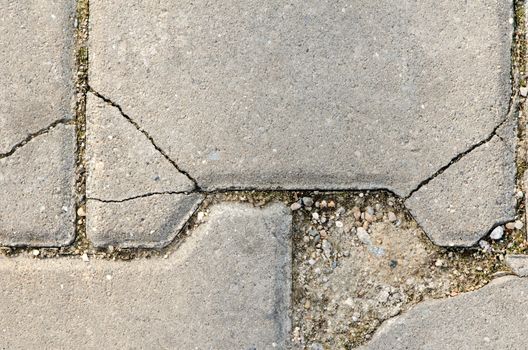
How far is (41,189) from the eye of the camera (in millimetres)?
1871

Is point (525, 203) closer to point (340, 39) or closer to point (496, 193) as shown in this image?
point (496, 193)

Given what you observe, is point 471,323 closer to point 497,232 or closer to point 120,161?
point 497,232

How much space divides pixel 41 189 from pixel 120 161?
259 millimetres

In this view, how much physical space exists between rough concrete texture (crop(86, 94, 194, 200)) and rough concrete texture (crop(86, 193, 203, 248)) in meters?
0.03

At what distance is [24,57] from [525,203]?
158 centimetres

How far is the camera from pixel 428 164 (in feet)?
6.02

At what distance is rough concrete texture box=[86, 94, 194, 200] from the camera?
6.07 ft

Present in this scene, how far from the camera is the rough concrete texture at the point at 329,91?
6.02ft

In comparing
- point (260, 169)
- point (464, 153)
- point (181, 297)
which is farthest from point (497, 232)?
point (181, 297)

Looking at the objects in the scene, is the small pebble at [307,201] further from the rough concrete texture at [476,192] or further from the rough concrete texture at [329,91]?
the rough concrete texture at [476,192]

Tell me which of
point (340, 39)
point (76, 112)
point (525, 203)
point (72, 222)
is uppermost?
point (340, 39)

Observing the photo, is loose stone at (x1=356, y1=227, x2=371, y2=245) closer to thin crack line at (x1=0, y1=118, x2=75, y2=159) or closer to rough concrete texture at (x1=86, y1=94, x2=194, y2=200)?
rough concrete texture at (x1=86, y1=94, x2=194, y2=200)

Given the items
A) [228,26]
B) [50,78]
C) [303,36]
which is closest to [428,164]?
[303,36]

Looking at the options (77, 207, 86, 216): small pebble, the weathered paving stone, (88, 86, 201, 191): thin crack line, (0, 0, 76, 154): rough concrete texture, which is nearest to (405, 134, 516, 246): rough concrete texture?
the weathered paving stone
